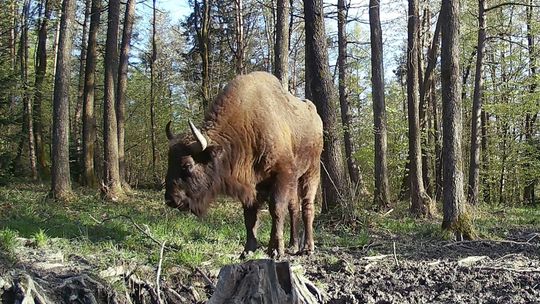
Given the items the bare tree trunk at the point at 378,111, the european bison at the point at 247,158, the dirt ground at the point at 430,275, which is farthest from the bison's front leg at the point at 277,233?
the bare tree trunk at the point at 378,111

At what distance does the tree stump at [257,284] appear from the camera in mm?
3875

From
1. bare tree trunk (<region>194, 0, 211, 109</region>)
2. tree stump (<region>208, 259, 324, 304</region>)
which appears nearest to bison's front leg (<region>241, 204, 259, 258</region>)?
tree stump (<region>208, 259, 324, 304</region>)

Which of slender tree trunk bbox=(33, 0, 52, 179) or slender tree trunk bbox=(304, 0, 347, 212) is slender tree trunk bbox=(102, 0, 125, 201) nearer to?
slender tree trunk bbox=(33, 0, 52, 179)

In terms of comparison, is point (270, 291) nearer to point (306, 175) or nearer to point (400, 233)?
point (306, 175)

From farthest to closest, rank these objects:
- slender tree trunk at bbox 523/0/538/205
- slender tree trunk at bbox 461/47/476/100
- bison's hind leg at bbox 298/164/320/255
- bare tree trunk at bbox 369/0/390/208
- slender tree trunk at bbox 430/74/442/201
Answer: slender tree trunk at bbox 461/47/476/100 < slender tree trunk at bbox 523/0/538/205 < slender tree trunk at bbox 430/74/442/201 < bare tree trunk at bbox 369/0/390/208 < bison's hind leg at bbox 298/164/320/255

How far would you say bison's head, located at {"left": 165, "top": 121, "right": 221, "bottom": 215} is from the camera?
680cm

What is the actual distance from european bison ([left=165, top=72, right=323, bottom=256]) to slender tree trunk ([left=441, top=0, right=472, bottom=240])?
268 centimetres

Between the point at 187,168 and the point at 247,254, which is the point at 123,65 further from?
the point at 247,254

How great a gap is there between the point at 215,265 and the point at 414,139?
35.4 ft

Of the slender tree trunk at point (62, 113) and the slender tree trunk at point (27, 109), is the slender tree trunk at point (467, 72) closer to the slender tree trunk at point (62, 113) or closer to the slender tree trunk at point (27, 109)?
the slender tree trunk at point (62, 113)

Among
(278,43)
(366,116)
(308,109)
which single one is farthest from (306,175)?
(366,116)

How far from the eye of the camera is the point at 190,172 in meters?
6.91

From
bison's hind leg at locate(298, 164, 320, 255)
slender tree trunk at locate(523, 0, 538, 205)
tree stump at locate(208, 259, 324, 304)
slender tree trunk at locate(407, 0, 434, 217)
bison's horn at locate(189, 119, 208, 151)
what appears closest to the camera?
tree stump at locate(208, 259, 324, 304)

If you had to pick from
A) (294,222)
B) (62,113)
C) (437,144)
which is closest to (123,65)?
(62,113)
